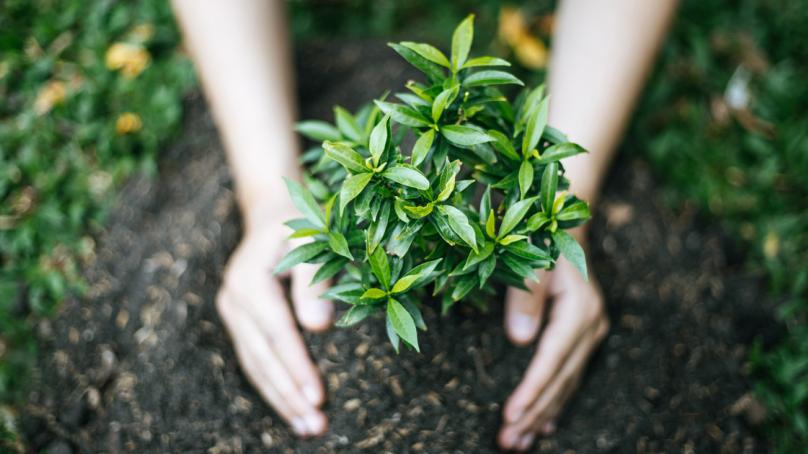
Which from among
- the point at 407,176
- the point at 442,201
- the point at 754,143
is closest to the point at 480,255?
the point at 442,201

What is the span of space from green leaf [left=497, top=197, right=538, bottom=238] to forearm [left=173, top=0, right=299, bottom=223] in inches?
43.4

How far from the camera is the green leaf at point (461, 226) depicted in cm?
144

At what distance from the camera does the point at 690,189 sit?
301 centimetres

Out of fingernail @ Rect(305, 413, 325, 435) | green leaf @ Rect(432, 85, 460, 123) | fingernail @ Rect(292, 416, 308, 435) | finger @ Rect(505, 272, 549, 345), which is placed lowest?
fingernail @ Rect(292, 416, 308, 435)

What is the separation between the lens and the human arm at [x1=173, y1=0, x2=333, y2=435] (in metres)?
2.10

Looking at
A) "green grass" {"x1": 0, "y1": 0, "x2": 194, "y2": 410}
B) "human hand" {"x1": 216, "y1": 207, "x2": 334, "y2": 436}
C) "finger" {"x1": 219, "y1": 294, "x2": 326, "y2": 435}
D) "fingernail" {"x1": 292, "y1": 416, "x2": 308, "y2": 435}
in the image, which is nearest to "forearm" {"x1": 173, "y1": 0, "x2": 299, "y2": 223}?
"human hand" {"x1": 216, "y1": 207, "x2": 334, "y2": 436}

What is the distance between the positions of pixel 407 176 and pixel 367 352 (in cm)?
87

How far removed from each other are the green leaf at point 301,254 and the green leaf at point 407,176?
289 mm

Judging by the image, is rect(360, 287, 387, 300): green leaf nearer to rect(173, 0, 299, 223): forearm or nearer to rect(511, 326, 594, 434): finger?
rect(511, 326, 594, 434): finger

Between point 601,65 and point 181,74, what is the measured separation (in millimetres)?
1876

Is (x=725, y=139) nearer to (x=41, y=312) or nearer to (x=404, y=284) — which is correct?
(x=404, y=284)

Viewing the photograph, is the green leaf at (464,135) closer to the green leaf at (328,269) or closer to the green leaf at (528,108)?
the green leaf at (528,108)

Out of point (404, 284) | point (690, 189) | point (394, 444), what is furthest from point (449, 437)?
point (690, 189)

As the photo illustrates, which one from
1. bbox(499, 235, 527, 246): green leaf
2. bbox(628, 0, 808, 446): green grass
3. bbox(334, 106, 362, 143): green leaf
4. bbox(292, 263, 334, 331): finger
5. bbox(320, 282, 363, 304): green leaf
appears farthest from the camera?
bbox(628, 0, 808, 446): green grass
